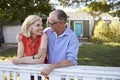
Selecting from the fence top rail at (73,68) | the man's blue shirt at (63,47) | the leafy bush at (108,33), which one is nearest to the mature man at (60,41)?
the man's blue shirt at (63,47)

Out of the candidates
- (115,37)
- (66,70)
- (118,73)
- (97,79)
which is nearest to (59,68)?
(66,70)

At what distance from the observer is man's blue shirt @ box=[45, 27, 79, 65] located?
3039mm

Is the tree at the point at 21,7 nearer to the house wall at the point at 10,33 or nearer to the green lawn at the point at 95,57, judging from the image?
the green lawn at the point at 95,57

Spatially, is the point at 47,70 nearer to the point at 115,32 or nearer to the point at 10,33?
the point at 115,32

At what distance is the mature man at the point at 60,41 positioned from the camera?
304cm

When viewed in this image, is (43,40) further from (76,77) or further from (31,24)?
(76,77)

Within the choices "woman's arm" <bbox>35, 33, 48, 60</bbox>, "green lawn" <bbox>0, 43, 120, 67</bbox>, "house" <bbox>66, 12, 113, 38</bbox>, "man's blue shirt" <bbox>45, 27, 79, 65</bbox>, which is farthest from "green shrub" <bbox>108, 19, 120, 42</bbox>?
"woman's arm" <bbox>35, 33, 48, 60</bbox>

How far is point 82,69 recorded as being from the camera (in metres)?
2.67

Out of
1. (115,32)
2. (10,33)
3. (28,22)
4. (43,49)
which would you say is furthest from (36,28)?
(10,33)

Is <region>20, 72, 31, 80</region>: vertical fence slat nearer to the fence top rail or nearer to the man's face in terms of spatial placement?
the fence top rail

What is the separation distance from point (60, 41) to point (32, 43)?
12.3 inches

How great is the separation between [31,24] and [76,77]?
775mm

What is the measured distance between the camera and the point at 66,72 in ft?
8.93

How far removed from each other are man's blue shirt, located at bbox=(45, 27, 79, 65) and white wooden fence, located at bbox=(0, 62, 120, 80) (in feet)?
0.94
